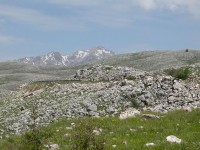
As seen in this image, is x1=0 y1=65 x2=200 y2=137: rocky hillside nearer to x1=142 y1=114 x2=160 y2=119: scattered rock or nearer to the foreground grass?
x1=142 y1=114 x2=160 y2=119: scattered rock

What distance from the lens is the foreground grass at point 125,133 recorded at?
1881 cm

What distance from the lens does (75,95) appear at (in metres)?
45.3

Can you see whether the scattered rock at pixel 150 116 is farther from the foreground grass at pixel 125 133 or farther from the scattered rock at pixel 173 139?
the scattered rock at pixel 173 139

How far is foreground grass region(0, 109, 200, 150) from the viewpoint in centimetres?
1881

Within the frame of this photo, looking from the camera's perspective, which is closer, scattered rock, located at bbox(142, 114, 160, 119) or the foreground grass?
the foreground grass

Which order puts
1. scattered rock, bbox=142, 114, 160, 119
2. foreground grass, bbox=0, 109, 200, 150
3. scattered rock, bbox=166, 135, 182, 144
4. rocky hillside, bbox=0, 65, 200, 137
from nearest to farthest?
foreground grass, bbox=0, 109, 200, 150 < scattered rock, bbox=166, 135, 182, 144 < scattered rock, bbox=142, 114, 160, 119 < rocky hillside, bbox=0, 65, 200, 137

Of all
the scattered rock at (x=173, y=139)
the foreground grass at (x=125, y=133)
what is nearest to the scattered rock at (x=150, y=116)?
the foreground grass at (x=125, y=133)

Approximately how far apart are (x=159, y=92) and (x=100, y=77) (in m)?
22.7

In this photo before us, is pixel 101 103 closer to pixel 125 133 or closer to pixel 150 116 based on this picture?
pixel 150 116

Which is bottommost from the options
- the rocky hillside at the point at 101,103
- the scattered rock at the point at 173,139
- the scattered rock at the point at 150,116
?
the rocky hillside at the point at 101,103

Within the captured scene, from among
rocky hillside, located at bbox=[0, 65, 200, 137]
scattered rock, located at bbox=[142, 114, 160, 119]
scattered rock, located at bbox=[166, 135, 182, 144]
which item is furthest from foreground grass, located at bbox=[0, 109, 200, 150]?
rocky hillside, located at bbox=[0, 65, 200, 137]

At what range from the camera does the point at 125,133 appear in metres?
23.0

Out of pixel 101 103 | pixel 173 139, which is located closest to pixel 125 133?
pixel 173 139

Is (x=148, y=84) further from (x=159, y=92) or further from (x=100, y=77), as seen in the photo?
(x=100, y=77)
